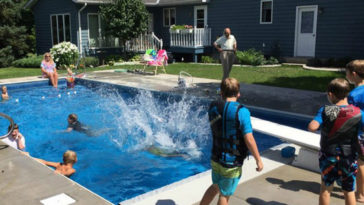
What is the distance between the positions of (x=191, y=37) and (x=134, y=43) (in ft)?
11.7

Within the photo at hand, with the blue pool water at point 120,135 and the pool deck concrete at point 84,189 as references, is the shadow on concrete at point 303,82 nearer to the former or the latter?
the blue pool water at point 120,135

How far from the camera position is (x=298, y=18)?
16938 mm

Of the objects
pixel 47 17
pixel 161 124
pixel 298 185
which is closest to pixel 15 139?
pixel 161 124

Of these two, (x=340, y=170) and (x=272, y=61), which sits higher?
(x=272, y=61)

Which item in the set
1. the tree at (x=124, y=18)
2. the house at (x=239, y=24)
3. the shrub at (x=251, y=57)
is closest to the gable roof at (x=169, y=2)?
the house at (x=239, y=24)

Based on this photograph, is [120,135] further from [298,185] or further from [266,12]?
[266,12]

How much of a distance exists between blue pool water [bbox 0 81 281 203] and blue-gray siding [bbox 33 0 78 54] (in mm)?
8378

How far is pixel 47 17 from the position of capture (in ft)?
72.4

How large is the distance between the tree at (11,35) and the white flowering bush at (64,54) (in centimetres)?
483

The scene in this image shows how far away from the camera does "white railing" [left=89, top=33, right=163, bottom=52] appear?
2020cm

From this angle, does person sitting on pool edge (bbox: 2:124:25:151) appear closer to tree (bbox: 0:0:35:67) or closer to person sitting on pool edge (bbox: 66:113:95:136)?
person sitting on pool edge (bbox: 66:113:95:136)

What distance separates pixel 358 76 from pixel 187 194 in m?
2.09

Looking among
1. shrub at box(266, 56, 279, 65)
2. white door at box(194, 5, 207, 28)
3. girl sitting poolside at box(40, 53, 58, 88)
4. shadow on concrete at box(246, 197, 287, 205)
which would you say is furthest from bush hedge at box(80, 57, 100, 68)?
shadow on concrete at box(246, 197, 287, 205)

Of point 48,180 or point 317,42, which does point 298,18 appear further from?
point 48,180
